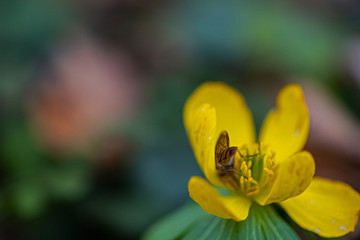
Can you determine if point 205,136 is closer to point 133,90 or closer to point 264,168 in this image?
point 264,168

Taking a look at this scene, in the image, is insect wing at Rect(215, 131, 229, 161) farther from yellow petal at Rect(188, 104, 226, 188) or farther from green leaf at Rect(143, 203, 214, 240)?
green leaf at Rect(143, 203, 214, 240)

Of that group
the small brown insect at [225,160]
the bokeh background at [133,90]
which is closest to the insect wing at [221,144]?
the small brown insect at [225,160]

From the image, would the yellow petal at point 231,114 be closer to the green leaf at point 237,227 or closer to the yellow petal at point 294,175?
the green leaf at point 237,227

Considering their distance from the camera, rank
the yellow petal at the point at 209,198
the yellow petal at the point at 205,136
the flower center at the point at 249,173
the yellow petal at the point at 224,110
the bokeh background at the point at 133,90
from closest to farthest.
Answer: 1. the yellow petal at the point at 209,198
2. the yellow petal at the point at 205,136
3. the flower center at the point at 249,173
4. the yellow petal at the point at 224,110
5. the bokeh background at the point at 133,90

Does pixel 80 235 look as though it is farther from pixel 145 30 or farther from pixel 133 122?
pixel 145 30

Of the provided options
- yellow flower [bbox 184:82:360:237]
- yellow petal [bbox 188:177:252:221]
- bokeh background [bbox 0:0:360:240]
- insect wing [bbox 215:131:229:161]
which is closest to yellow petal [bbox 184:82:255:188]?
yellow flower [bbox 184:82:360:237]

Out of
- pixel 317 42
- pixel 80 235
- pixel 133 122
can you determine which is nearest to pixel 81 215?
pixel 80 235
